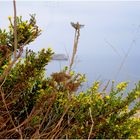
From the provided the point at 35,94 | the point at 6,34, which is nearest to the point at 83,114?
the point at 35,94

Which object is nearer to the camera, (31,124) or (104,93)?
(31,124)

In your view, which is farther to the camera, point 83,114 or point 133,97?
point 133,97

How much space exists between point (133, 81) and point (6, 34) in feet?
4.70

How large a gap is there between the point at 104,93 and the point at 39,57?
86cm

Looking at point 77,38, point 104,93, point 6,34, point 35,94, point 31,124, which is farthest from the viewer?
point 104,93

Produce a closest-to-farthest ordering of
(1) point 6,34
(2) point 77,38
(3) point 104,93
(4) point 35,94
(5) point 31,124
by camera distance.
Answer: (2) point 77,38
(5) point 31,124
(1) point 6,34
(4) point 35,94
(3) point 104,93

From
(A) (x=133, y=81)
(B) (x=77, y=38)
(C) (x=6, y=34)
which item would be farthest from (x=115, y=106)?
(B) (x=77, y=38)

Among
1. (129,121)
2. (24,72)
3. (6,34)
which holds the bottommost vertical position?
(129,121)

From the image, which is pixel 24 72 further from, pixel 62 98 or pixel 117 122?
pixel 117 122

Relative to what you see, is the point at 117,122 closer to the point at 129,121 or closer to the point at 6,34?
the point at 129,121

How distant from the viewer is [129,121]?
12.6 feet

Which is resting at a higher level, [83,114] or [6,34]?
[6,34]

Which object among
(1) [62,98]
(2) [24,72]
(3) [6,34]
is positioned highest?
(3) [6,34]

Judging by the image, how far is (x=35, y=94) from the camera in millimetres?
3674
